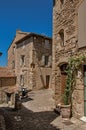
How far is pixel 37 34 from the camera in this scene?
22359 mm

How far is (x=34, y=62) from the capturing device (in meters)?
22.4

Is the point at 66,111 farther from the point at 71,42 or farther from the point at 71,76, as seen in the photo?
the point at 71,42

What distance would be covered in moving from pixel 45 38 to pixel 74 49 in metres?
14.3

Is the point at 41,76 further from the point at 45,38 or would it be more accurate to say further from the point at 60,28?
the point at 60,28

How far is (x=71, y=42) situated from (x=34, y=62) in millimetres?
12876

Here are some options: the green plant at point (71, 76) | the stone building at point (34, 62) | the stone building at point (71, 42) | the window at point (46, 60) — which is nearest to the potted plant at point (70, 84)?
the green plant at point (71, 76)

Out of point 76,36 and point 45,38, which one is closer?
point 76,36

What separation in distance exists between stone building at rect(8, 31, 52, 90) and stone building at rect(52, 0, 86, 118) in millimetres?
10182

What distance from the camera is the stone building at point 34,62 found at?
2228cm

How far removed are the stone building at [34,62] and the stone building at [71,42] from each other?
10182mm

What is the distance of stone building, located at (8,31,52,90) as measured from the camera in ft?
73.1

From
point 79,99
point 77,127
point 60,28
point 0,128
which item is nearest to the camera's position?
point 0,128

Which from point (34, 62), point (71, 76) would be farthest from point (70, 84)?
point (34, 62)

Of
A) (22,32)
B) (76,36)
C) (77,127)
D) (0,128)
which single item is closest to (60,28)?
(76,36)
